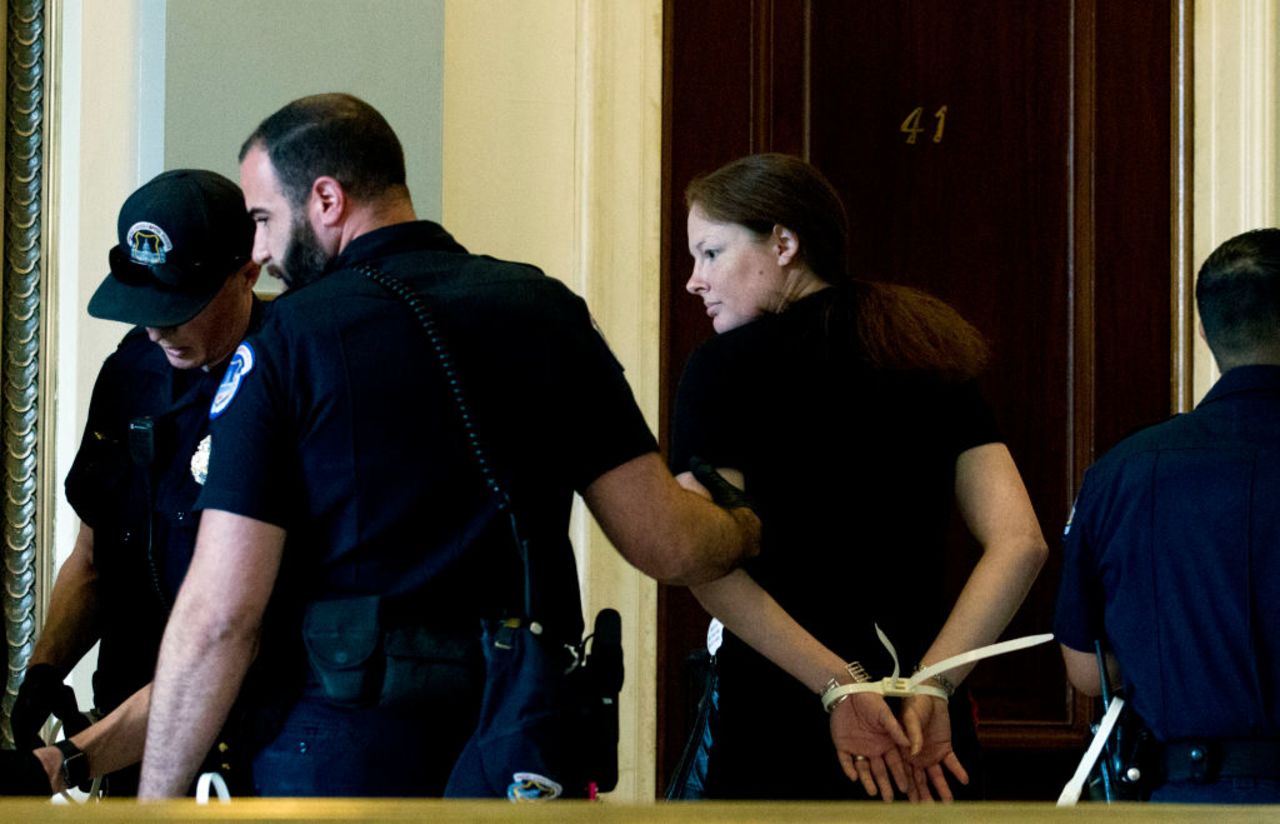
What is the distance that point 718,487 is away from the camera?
205 centimetres

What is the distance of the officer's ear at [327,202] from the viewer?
1.94 meters

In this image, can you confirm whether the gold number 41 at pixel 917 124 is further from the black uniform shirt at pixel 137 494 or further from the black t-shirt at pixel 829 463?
the black uniform shirt at pixel 137 494

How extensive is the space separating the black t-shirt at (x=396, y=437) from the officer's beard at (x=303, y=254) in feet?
0.44

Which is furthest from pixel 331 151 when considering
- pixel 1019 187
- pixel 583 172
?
pixel 1019 187

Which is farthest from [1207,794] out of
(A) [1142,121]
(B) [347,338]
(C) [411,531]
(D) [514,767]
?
(A) [1142,121]

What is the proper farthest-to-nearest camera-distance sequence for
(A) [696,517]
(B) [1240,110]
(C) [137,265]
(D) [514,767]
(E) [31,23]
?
(B) [1240,110] < (E) [31,23] < (C) [137,265] < (A) [696,517] < (D) [514,767]

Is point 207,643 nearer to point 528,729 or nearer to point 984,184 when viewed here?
point 528,729

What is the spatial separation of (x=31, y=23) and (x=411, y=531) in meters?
1.83

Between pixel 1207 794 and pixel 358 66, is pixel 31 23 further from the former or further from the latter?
pixel 1207 794

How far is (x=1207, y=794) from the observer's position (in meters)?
2.07

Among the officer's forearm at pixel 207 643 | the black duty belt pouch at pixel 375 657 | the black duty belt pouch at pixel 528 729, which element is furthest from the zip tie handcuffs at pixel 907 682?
the officer's forearm at pixel 207 643

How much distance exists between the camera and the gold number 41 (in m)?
3.57

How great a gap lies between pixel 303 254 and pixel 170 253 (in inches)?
15.7

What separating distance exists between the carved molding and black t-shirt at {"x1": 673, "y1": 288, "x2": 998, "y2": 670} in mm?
1526
